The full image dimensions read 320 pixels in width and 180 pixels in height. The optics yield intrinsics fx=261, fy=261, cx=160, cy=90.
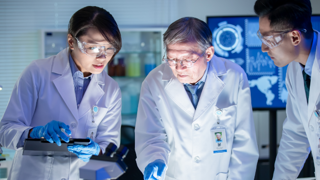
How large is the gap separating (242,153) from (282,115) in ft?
9.82

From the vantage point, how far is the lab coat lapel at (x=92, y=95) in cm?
151

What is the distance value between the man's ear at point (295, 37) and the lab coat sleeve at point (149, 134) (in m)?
0.82

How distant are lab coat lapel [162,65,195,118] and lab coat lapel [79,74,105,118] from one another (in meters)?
0.41

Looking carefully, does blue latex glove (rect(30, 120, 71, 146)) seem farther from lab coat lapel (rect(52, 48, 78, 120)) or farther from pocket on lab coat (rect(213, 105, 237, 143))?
pocket on lab coat (rect(213, 105, 237, 143))

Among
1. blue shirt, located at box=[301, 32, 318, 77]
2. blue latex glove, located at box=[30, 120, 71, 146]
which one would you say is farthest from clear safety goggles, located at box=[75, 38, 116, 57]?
blue shirt, located at box=[301, 32, 318, 77]

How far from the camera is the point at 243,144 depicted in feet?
4.76

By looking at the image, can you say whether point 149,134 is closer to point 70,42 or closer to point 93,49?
point 93,49

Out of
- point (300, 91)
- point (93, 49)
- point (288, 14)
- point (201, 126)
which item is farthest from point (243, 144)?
point (93, 49)

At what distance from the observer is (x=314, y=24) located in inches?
125

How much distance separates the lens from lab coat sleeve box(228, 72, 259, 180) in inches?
56.2

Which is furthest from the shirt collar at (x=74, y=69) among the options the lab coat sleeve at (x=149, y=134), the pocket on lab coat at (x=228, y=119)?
the pocket on lab coat at (x=228, y=119)

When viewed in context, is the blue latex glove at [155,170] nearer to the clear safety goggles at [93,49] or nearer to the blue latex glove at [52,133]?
the blue latex glove at [52,133]

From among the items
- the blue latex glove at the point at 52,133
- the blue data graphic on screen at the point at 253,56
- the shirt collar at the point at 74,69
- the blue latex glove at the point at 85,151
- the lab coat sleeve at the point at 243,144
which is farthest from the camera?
the blue data graphic on screen at the point at 253,56

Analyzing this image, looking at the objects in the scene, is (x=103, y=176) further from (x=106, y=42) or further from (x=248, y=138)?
(x=248, y=138)
